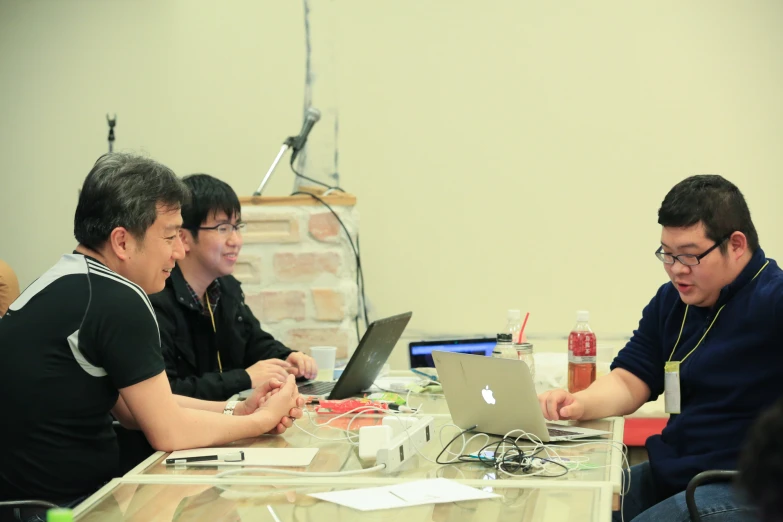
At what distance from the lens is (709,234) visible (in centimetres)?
202

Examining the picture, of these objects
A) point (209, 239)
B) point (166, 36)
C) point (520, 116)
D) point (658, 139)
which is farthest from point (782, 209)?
point (166, 36)

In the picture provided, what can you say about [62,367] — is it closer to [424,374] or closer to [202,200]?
[202,200]

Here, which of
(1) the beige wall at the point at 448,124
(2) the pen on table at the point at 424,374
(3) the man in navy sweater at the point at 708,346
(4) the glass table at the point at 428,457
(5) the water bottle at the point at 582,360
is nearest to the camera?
(4) the glass table at the point at 428,457

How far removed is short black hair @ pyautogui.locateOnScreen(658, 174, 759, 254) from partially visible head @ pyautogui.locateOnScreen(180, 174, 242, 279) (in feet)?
4.49

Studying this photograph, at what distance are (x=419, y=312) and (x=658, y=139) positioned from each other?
1.33m

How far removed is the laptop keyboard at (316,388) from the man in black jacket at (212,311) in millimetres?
48

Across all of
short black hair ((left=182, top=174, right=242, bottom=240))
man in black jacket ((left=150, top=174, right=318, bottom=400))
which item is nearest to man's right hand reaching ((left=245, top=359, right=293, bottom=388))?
man in black jacket ((left=150, top=174, right=318, bottom=400))

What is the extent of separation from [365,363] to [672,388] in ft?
2.66

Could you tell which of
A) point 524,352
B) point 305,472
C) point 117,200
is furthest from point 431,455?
point 117,200

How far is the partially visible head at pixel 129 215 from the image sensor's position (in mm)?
1837

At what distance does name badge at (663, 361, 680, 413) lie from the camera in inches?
81.9

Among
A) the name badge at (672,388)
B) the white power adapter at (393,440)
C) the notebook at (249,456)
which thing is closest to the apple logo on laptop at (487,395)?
the white power adapter at (393,440)

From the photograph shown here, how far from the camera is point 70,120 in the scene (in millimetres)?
4023

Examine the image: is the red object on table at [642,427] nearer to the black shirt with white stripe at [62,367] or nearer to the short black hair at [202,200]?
the short black hair at [202,200]
